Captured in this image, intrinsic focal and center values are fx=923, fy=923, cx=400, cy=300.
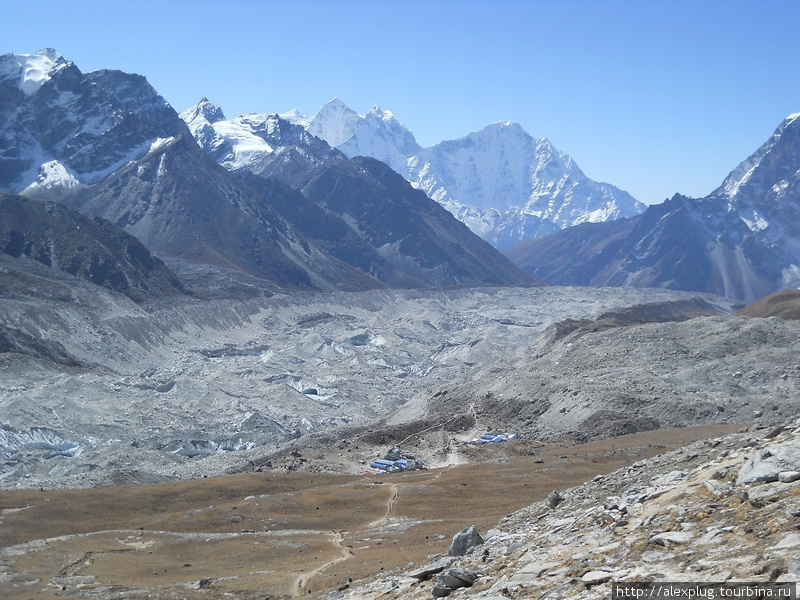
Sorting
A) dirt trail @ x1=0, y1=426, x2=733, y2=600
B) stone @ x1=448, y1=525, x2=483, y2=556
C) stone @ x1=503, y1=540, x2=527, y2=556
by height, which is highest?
stone @ x1=503, y1=540, x2=527, y2=556

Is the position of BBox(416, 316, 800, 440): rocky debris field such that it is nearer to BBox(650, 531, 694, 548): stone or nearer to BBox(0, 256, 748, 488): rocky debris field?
BBox(0, 256, 748, 488): rocky debris field

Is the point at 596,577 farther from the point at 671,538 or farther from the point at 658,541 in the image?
the point at 671,538

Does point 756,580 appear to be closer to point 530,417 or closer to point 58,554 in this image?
point 58,554

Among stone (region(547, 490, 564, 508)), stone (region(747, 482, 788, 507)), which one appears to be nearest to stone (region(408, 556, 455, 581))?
stone (region(547, 490, 564, 508))

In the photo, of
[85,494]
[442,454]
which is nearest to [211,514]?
[85,494]

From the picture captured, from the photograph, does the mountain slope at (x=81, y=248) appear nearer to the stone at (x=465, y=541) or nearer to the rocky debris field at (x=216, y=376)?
the rocky debris field at (x=216, y=376)

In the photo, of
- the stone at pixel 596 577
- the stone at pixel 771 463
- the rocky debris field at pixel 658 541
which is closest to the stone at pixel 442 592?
the rocky debris field at pixel 658 541
